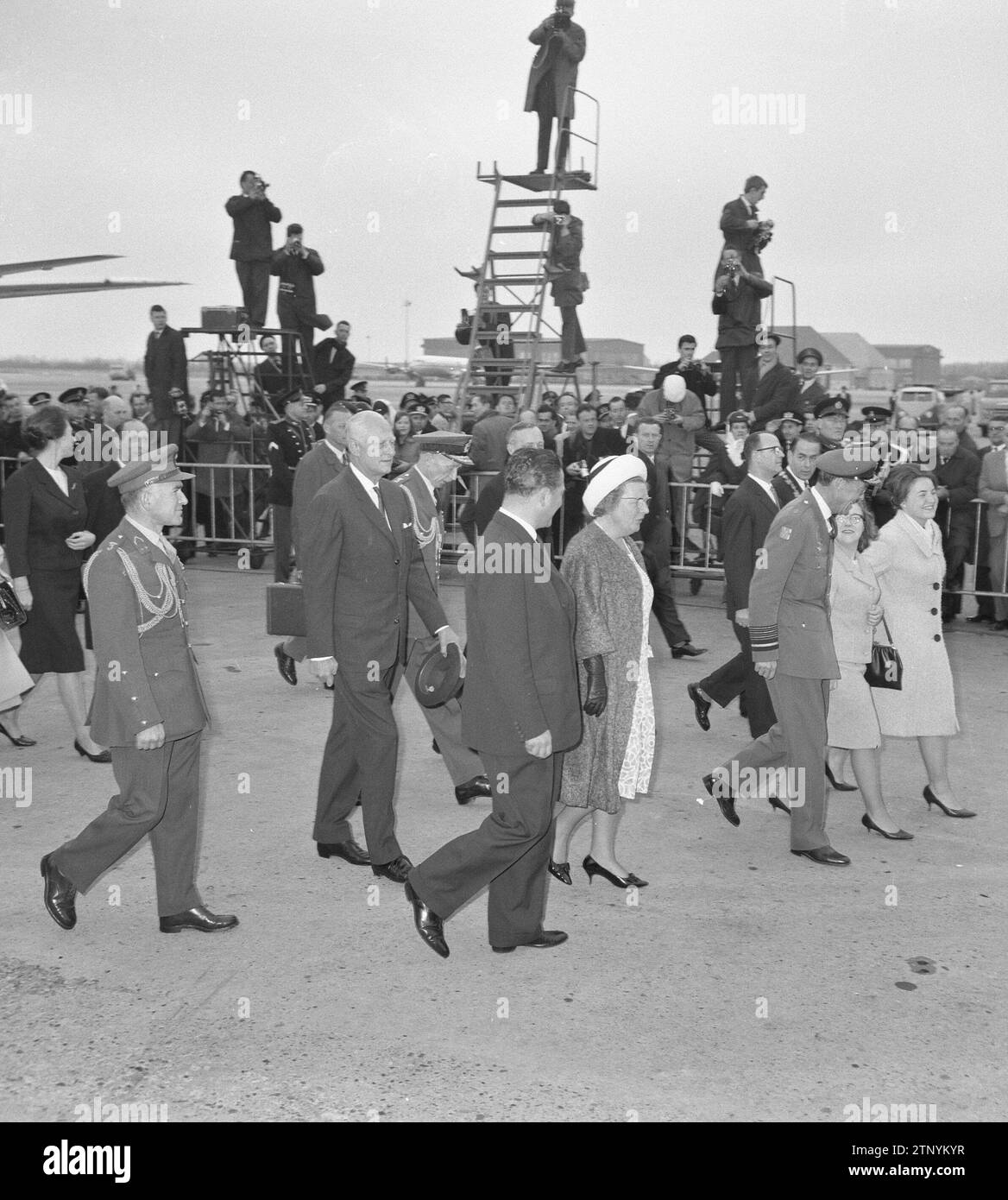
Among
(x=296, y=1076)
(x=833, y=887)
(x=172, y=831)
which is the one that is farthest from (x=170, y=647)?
(x=833, y=887)

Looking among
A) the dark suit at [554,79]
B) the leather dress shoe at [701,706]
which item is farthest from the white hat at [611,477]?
the dark suit at [554,79]

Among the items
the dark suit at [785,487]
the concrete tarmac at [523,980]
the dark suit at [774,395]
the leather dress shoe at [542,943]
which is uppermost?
the dark suit at [774,395]

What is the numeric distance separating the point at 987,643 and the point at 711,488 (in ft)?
8.44

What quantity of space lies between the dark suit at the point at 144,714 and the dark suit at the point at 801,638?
7.98ft

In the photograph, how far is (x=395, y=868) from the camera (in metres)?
5.39

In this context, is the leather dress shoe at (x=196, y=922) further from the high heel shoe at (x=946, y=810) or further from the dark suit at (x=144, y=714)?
the high heel shoe at (x=946, y=810)

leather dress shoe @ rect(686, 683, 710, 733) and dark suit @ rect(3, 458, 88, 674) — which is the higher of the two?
dark suit @ rect(3, 458, 88, 674)

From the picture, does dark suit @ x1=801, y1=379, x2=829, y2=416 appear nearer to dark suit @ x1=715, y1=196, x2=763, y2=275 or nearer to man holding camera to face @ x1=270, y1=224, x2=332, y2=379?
dark suit @ x1=715, y1=196, x2=763, y2=275

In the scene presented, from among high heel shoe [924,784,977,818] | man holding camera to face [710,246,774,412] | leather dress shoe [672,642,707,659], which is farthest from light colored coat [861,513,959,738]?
man holding camera to face [710,246,774,412]

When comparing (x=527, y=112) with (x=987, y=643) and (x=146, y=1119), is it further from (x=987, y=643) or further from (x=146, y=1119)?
(x=146, y=1119)

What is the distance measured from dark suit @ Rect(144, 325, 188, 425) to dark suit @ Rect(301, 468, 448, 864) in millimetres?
10073

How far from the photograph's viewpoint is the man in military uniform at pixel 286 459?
11.5m

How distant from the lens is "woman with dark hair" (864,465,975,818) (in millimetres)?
6281

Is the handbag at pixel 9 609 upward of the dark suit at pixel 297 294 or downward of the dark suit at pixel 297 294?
downward
